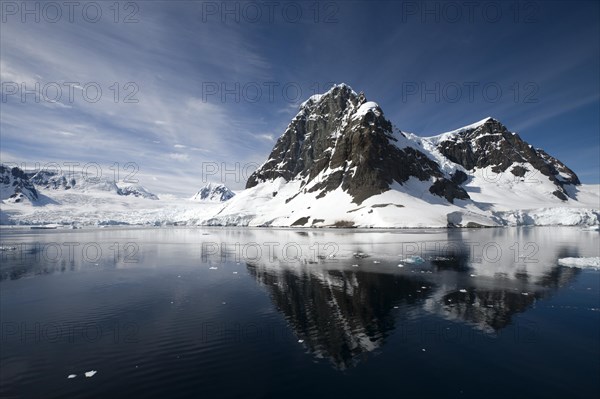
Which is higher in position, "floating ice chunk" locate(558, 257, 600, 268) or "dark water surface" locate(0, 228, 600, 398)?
"floating ice chunk" locate(558, 257, 600, 268)

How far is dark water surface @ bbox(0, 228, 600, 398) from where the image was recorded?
41.7 ft

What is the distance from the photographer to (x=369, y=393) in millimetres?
11961

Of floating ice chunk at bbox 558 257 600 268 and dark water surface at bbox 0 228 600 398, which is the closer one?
dark water surface at bbox 0 228 600 398

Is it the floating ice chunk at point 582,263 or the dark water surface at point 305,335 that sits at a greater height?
the floating ice chunk at point 582,263

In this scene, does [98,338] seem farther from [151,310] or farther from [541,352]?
[541,352]

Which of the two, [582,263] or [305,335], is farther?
[582,263]

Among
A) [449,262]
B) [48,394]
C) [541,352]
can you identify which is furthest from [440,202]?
[48,394]

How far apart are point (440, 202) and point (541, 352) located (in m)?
180

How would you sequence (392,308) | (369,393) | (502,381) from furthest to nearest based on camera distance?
(392,308) → (502,381) → (369,393)

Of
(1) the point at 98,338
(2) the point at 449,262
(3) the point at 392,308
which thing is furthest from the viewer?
(2) the point at 449,262

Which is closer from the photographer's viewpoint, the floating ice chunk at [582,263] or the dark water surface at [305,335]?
the dark water surface at [305,335]

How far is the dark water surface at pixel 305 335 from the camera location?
12.7m

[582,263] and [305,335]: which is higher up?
[582,263]

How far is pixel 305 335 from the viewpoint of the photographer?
1786 centimetres
